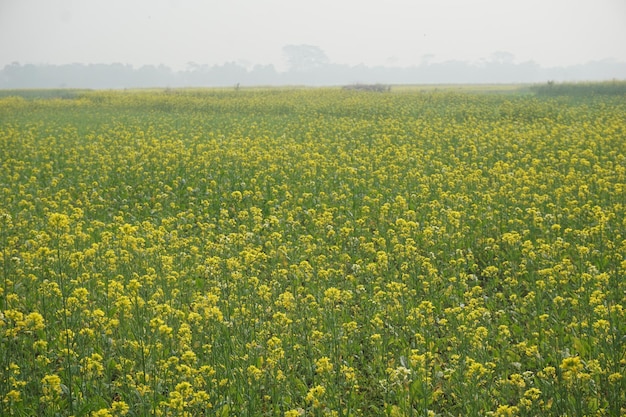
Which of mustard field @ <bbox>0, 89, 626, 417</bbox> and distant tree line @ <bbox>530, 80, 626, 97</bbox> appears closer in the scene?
mustard field @ <bbox>0, 89, 626, 417</bbox>

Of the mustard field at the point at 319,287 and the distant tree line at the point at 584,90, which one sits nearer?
the mustard field at the point at 319,287

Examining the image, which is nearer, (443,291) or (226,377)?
(226,377)

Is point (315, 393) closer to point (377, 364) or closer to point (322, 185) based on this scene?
point (377, 364)

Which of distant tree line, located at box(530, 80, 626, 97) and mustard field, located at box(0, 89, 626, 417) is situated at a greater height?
distant tree line, located at box(530, 80, 626, 97)

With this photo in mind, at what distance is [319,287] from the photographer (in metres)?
7.51

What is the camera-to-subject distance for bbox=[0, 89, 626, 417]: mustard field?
496 cm

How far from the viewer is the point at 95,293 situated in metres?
7.38

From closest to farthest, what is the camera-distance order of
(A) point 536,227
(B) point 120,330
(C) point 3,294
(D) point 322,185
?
(B) point 120,330
(C) point 3,294
(A) point 536,227
(D) point 322,185

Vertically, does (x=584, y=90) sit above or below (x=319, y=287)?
above

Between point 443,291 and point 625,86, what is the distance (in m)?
42.3

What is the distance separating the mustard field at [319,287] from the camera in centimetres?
496

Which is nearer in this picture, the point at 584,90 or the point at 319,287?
the point at 319,287

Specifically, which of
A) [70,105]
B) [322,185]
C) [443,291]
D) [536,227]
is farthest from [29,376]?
[70,105]

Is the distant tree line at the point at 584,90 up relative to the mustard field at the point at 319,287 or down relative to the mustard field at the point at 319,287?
up
